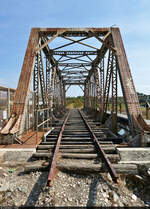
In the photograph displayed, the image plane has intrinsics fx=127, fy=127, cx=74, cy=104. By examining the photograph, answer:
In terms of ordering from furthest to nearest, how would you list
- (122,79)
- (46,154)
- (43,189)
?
1. (122,79)
2. (46,154)
3. (43,189)

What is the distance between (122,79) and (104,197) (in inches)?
208

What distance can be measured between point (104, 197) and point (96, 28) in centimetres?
882

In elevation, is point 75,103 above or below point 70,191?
above

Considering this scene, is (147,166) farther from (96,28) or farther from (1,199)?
(96,28)

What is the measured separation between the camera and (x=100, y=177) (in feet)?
9.37

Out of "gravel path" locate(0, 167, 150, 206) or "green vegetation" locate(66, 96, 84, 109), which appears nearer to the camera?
"gravel path" locate(0, 167, 150, 206)

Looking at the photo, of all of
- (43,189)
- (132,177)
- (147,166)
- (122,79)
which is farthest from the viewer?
(122,79)

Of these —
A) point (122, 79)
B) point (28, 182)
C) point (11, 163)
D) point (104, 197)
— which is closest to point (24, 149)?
point (11, 163)

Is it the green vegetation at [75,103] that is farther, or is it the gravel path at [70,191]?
the green vegetation at [75,103]

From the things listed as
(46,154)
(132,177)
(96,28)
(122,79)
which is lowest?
(132,177)

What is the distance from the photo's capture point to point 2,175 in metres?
3.07

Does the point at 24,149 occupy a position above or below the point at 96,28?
below

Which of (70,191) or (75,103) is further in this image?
(75,103)

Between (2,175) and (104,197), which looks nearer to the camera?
(104,197)
